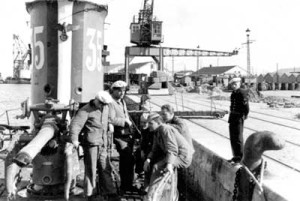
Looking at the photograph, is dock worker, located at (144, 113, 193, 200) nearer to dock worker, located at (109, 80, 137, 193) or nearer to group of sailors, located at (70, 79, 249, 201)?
group of sailors, located at (70, 79, 249, 201)

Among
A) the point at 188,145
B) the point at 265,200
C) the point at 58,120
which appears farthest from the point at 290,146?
the point at 58,120

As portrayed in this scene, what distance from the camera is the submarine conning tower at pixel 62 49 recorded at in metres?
7.71

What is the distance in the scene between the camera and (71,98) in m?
7.89

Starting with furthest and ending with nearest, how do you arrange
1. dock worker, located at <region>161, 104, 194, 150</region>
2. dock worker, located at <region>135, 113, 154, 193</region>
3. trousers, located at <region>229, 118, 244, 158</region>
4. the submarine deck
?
dock worker, located at <region>135, 113, 154, 193</region> → trousers, located at <region>229, 118, 244, 158</region> → dock worker, located at <region>161, 104, 194, 150</region> → the submarine deck

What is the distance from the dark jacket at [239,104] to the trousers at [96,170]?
2.30 meters

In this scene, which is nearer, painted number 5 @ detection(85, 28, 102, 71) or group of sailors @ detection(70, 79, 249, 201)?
group of sailors @ detection(70, 79, 249, 201)

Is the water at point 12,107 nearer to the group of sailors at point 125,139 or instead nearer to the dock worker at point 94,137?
the group of sailors at point 125,139

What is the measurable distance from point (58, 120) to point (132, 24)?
4981 centimetres

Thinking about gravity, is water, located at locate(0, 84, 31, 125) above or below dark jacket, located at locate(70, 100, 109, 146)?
below

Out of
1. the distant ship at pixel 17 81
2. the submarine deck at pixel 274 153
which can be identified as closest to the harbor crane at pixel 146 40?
the submarine deck at pixel 274 153

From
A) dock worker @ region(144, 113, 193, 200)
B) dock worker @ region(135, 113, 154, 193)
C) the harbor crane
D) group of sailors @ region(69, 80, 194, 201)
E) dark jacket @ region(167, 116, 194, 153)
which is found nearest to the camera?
dock worker @ region(144, 113, 193, 200)

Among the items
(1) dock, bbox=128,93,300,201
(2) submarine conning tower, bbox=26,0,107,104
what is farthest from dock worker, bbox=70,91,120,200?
(1) dock, bbox=128,93,300,201

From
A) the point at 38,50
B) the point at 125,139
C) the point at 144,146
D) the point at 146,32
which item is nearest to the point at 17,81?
the point at 146,32

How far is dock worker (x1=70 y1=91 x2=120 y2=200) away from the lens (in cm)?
634
